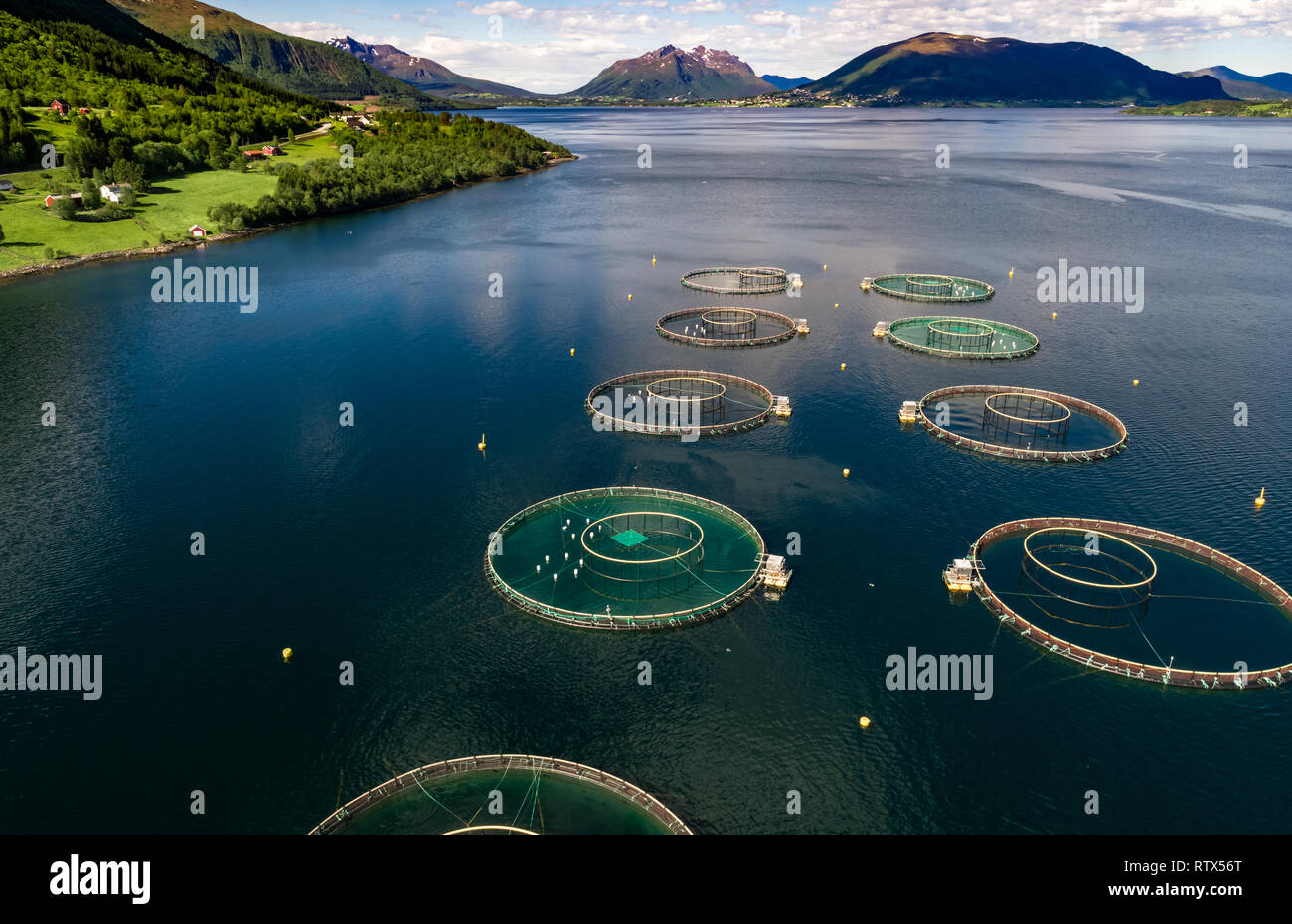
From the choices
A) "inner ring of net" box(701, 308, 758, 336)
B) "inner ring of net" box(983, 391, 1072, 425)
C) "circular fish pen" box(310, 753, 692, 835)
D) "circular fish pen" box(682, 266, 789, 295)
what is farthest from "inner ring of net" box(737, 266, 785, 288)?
"circular fish pen" box(310, 753, 692, 835)

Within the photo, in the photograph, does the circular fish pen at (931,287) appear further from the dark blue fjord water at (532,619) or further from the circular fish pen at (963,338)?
the dark blue fjord water at (532,619)

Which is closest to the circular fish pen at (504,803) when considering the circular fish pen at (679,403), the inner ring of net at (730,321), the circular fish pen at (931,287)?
the circular fish pen at (679,403)

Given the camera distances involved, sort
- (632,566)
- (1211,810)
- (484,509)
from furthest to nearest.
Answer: (484,509)
(632,566)
(1211,810)

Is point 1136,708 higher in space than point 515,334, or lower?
lower

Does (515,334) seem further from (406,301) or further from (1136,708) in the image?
(1136,708)

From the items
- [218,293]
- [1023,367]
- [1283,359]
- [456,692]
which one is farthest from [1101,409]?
[218,293]
